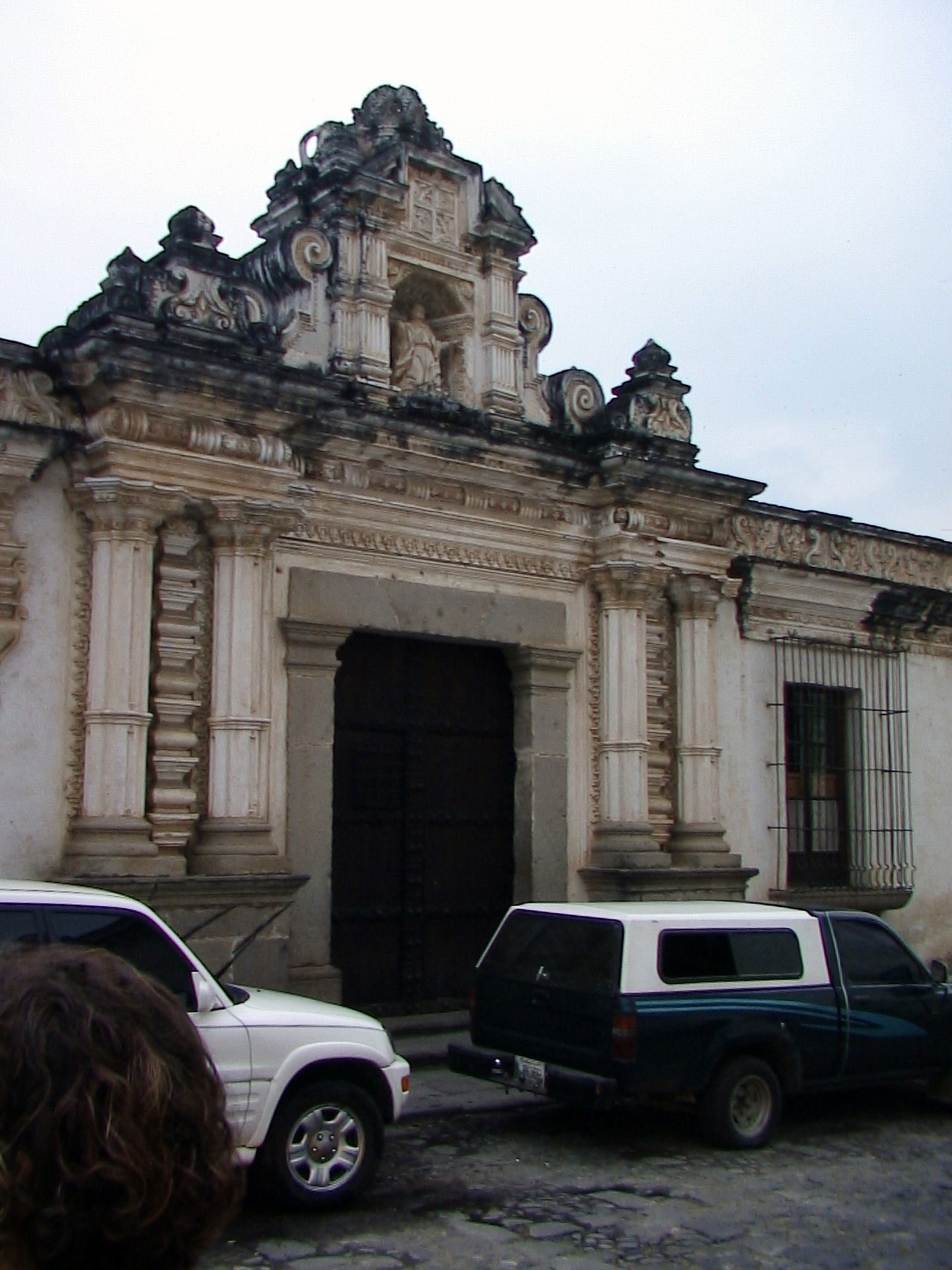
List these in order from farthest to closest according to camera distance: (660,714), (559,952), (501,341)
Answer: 1. (660,714)
2. (501,341)
3. (559,952)

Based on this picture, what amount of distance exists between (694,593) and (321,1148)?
7.22 m

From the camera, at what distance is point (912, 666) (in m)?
15.4

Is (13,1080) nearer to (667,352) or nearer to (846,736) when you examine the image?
(667,352)

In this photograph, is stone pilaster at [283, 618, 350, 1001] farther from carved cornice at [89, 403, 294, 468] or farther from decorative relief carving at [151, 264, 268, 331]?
decorative relief carving at [151, 264, 268, 331]

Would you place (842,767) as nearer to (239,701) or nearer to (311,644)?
(311,644)

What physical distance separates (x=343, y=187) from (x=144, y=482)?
10.9 ft

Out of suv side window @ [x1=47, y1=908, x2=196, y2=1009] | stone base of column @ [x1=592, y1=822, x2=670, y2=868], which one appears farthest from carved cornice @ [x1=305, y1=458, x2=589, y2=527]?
suv side window @ [x1=47, y1=908, x2=196, y2=1009]

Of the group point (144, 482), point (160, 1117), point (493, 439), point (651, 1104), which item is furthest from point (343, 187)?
point (160, 1117)

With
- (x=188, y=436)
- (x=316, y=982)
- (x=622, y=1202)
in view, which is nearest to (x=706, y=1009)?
(x=622, y=1202)

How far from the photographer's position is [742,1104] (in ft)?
27.5

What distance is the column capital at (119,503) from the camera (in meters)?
9.69

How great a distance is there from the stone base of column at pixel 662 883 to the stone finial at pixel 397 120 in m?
6.37

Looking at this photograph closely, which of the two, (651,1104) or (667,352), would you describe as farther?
(667,352)

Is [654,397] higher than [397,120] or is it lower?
lower
